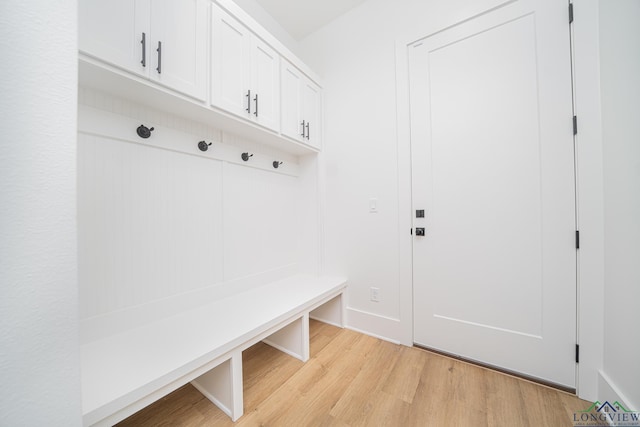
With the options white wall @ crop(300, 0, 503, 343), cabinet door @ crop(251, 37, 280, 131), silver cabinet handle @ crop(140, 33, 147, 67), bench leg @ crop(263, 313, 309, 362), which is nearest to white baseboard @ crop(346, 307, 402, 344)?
white wall @ crop(300, 0, 503, 343)

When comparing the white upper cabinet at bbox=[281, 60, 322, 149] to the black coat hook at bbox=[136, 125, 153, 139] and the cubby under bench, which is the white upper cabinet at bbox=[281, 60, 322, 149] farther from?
the cubby under bench

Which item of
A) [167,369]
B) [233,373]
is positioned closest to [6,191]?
[167,369]

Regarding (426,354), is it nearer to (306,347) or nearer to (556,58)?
(306,347)

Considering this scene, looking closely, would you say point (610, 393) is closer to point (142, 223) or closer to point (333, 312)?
point (333, 312)

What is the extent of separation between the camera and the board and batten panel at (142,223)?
1127mm

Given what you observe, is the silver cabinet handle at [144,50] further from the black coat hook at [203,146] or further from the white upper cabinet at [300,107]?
the white upper cabinet at [300,107]

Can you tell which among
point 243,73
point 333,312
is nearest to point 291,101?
point 243,73

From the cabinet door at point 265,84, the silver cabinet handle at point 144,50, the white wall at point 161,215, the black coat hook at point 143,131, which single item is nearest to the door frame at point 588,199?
the cabinet door at point 265,84

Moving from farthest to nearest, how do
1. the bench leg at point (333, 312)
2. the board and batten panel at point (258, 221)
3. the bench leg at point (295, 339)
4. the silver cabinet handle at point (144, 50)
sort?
the bench leg at point (333, 312)
the board and batten panel at point (258, 221)
the bench leg at point (295, 339)
the silver cabinet handle at point (144, 50)

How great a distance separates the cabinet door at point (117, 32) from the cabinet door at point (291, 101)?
35.7 inches

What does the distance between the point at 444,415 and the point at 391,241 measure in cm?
110

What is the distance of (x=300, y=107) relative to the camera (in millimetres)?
2004

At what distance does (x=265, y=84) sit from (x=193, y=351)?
171 centimetres

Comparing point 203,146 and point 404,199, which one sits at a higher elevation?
point 203,146
